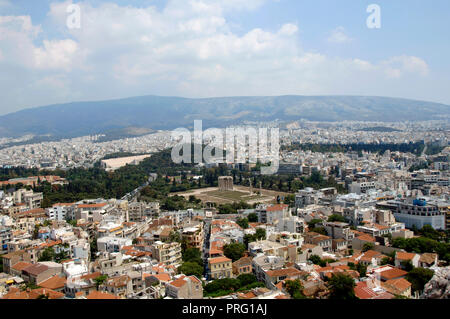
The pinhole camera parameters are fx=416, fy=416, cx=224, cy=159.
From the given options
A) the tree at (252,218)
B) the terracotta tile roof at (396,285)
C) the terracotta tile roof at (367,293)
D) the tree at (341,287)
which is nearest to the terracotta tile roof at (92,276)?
the tree at (341,287)

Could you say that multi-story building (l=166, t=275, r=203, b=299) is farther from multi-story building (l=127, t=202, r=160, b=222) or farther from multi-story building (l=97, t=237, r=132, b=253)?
multi-story building (l=127, t=202, r=160, b=222)

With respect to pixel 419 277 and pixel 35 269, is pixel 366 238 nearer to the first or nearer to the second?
pixel 419 277

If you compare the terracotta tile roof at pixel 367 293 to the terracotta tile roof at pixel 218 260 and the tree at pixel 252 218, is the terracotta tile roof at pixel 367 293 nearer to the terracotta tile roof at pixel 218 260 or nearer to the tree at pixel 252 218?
the terracotta tile roof at pixel 218 260

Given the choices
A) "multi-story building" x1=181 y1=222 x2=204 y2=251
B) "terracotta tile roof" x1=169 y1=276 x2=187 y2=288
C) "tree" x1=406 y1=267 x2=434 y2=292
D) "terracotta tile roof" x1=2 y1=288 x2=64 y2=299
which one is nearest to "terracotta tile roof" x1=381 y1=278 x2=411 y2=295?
"tree" x1=406 y1=267 x2=434 y2=292

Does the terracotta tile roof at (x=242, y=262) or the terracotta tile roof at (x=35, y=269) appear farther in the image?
the terracotta tile roof at (x=242, y=262)

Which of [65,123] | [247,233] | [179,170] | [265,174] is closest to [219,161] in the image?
[179,170]
